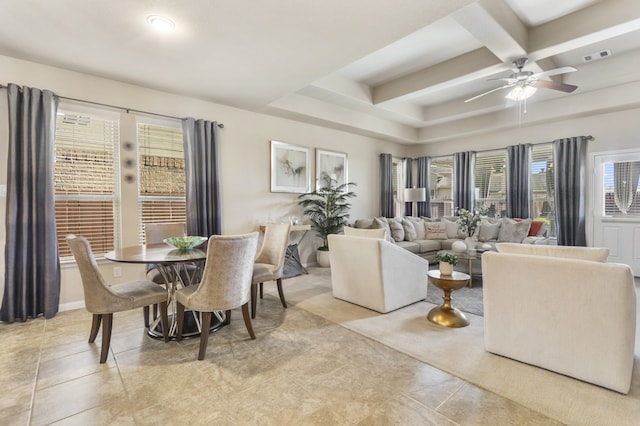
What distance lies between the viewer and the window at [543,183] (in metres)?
5.71

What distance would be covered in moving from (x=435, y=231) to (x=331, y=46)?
169 inches

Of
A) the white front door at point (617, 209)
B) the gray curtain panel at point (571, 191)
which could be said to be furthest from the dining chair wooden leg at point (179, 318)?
the white front door at point (617, 209)

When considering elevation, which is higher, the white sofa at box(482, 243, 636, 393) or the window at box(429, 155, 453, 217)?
the window at box(429, 155, 453, 217)

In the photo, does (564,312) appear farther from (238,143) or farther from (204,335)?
(238,143)

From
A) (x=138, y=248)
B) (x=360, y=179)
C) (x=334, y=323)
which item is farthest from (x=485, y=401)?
(x=360, y=179)

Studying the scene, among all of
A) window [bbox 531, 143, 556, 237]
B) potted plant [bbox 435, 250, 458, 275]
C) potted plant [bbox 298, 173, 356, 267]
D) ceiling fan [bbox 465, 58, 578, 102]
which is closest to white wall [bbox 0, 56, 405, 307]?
potted plant [bbox 298, 173, 356, 267]

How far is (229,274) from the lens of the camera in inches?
91.0

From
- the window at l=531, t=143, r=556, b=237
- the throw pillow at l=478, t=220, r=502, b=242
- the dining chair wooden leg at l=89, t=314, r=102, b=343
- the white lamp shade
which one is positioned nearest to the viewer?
the dining chair wooden leg at l=89, t=314, r=102, b=343

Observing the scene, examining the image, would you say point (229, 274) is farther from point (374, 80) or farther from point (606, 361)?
point (374, 80)

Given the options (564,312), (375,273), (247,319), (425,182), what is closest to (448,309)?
(375,273)

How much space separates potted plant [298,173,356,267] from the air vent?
12.7 feet

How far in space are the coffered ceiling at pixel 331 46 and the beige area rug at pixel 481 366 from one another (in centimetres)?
263

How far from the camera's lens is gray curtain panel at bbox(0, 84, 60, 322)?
118 inches

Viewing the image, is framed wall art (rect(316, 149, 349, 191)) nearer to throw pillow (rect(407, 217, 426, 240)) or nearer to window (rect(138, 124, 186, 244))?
throw pillow (rect(407, 217, 426, 240))
